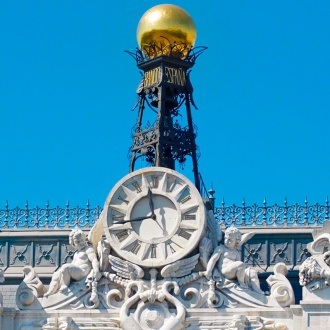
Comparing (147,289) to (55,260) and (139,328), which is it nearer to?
(139,328)

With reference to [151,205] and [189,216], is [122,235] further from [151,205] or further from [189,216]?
[189,216]

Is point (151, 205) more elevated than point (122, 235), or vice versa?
point (151, 205)

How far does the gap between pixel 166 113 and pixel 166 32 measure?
2.02 m

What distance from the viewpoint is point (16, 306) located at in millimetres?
60344

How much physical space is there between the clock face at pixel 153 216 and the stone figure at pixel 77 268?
569 mm

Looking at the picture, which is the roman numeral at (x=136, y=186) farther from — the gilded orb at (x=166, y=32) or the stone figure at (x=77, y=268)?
the gilded orb at (x=166, y=32)

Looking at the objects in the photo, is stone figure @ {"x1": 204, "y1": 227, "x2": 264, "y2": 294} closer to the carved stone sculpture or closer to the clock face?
the clock face

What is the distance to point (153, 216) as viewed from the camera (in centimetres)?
5922

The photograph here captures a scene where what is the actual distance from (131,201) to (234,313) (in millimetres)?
3309

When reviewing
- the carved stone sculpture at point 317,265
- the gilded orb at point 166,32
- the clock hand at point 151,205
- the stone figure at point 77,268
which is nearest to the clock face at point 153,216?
the clock hand at point 151,205

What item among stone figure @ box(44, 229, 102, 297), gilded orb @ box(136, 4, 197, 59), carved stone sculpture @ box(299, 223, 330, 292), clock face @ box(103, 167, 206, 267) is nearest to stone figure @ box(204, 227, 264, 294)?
clock face @ box(103, 167, 206, 267)

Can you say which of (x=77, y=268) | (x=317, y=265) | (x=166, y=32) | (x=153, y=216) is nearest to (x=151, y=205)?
(x=153, y=216)

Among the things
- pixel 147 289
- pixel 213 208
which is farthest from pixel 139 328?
pixel 213 208

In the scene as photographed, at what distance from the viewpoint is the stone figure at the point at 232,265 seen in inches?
2313
